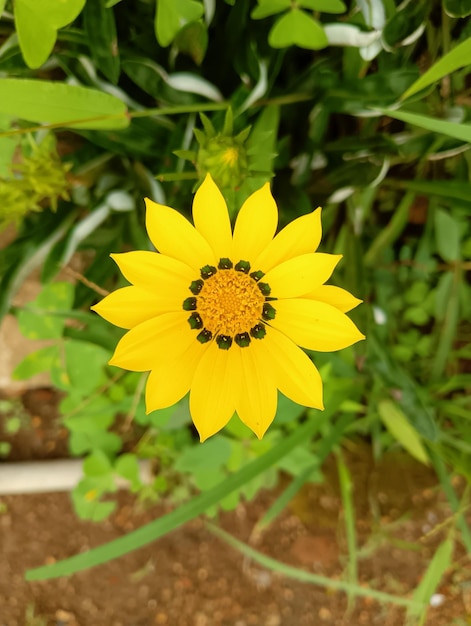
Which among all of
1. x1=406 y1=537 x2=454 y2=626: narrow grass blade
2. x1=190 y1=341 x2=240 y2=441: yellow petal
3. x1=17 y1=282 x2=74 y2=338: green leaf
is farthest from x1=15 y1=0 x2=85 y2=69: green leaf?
x1=406 y1=537 x2=454 y2=626: narrow grass blade

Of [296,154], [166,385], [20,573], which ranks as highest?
[296,154]

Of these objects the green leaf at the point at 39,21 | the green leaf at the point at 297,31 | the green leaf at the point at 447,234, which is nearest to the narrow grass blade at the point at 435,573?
the green leaf at the point at 447,234

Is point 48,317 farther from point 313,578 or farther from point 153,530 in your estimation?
point 313,578

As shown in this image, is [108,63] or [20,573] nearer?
[108,63]

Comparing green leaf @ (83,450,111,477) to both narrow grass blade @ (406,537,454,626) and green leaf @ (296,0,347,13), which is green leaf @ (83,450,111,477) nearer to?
narrow grass blade @ (406,537,454,626)

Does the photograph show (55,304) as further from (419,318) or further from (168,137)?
(419,318)

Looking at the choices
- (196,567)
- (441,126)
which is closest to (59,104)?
(441,126)

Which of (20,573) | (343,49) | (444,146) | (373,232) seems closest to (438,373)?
(373,232)
